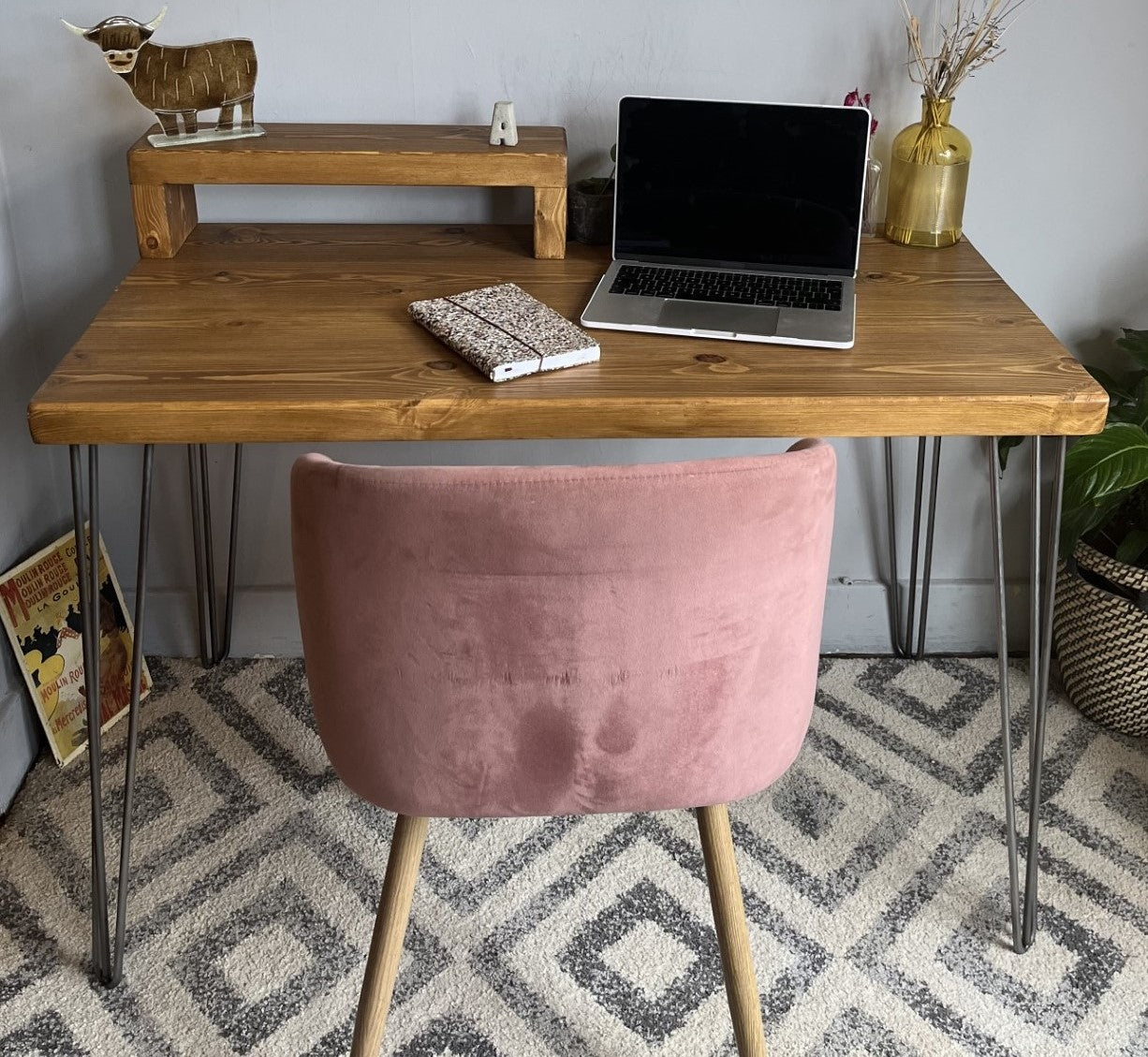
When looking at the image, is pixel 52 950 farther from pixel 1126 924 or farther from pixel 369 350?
pixel 1126 924

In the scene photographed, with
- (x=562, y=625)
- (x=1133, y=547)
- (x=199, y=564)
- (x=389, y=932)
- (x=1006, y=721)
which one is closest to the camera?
(x=562, y=625)

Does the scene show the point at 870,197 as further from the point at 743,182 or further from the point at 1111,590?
the point at 1111,590

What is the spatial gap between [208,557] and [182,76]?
2.48ft

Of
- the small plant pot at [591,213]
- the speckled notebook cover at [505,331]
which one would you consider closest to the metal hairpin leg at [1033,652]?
the speckled notebook cover at [505,331]

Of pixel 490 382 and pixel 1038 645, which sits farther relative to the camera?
pixel 1038 645

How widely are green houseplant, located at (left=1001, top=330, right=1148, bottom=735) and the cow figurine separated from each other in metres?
1.20

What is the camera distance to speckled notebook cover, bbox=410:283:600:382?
50.8 inches

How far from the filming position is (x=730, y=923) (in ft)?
4.02

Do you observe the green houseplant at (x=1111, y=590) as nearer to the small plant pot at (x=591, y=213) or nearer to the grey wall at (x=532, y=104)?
the grey wall at (x=532, y=104)

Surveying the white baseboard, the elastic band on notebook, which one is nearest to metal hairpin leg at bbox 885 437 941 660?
the white baseboard

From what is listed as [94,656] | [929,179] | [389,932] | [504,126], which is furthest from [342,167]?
[389,932]

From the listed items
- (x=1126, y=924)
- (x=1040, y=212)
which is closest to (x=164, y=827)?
(x=1126, y=924)

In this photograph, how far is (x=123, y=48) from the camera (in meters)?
1.47

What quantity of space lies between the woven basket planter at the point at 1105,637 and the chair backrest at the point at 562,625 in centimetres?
89
